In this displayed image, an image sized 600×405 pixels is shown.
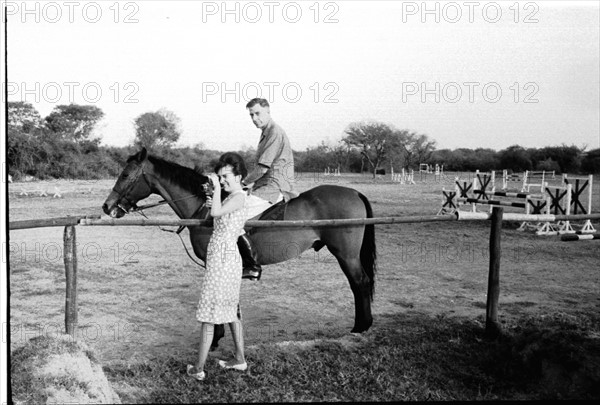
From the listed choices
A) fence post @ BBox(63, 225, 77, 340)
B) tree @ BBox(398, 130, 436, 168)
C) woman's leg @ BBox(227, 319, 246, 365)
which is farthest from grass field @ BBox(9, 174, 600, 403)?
tree @ BBox(398, 130, 436, 168)

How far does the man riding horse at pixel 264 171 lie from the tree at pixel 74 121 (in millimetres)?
24757

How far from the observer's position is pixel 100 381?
9.82 feet

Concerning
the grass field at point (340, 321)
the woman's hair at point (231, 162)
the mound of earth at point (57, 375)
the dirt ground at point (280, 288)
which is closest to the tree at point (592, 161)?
the dirt ground at point (280, 288)

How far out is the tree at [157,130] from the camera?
2901 centimetres

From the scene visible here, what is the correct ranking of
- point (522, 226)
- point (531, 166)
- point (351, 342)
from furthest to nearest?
point (531, 166)
point (522, 226)
point (351, 342)

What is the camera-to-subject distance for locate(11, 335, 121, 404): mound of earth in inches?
110

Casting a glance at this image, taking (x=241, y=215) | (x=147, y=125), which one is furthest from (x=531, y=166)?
(x=241, y=215)

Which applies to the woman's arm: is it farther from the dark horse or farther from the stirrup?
the dark horse

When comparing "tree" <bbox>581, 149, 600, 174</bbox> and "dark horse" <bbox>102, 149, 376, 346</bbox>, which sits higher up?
"tree" <bbox>581, 149, 600, 174</bbox>

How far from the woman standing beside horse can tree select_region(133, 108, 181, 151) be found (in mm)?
26871

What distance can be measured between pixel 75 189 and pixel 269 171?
20.1 metres

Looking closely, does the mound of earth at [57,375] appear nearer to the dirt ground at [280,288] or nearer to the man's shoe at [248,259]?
the dirt ground at [280,288]

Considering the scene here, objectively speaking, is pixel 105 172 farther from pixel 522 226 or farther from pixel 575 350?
pixel 575 350

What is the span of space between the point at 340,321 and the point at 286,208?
4.84ft
